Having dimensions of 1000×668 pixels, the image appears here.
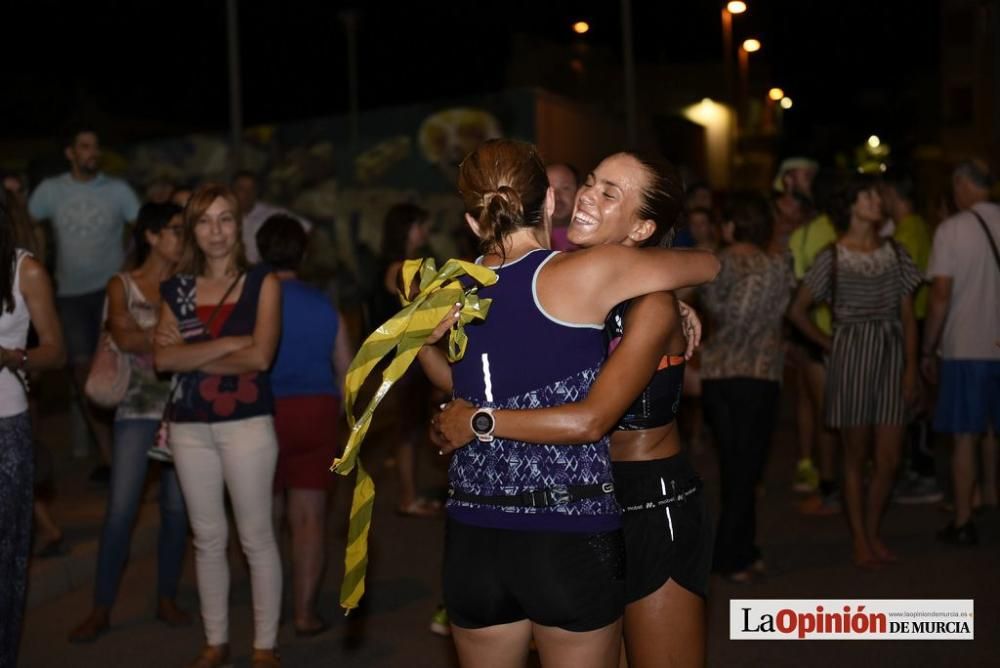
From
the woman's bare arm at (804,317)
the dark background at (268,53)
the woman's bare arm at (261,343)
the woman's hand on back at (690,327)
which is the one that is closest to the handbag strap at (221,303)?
the woman's bare arm at (261,343)

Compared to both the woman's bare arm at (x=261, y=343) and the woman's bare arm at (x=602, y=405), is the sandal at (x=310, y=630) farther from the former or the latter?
the woman's bare arm at (x=602, y=405)

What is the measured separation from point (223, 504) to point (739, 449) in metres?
2.92

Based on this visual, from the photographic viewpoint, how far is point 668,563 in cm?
385

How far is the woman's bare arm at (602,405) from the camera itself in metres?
3.24

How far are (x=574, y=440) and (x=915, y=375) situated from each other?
16.0 feet

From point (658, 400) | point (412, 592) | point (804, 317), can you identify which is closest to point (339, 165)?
point (804, 317)

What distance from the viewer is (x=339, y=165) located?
19.5 m

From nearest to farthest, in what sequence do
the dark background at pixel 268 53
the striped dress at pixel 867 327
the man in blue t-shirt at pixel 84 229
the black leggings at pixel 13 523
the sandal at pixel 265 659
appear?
the black leggings at pixel 13 523 < the sandal at pixel 265 659 < the striped dress at pixel 867 327 < the man in blue t-shirt at pixel 84 229 < the dark background at pixel 268 53

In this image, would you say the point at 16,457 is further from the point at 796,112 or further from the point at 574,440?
the point at 796,112

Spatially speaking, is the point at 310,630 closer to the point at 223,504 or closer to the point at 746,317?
the point at 223,504

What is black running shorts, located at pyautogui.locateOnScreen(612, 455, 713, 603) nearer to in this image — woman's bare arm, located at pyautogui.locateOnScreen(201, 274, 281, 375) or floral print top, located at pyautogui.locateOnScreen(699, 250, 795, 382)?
woman's bare arm, located at pyautogui.locateOnScreen(201, 274, 281, 375)

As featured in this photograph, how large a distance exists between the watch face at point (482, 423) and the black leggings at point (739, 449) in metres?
4.21

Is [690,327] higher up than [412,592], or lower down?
higher up

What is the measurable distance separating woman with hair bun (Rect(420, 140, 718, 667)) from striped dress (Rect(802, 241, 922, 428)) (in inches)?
177
